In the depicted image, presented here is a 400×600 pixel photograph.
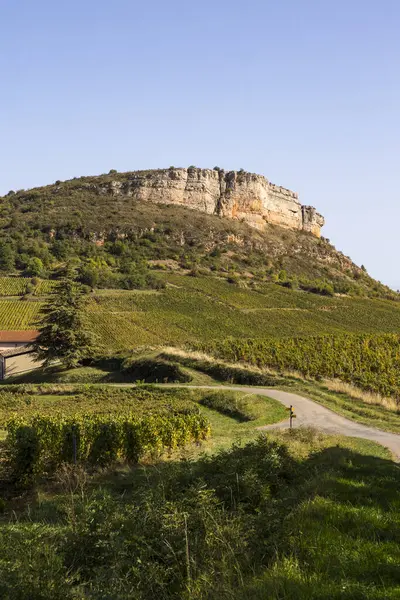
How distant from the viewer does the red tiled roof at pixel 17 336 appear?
169 feet

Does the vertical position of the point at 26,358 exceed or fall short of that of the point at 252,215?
it falls short

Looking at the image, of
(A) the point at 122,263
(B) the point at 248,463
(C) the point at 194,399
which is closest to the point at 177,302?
(A) the point at 122,263

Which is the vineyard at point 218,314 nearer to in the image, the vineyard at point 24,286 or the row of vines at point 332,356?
the vineyard at point 24,286

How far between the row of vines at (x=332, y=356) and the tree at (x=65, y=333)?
10044 millimetres

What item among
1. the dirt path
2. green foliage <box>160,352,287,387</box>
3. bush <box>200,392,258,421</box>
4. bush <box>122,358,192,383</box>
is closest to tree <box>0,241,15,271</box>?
bush <box>122,358,192,383</box>

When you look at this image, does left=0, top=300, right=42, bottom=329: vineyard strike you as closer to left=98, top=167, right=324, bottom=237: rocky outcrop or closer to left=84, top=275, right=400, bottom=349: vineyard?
left=84, top=275, right=400, bottom=349: vineyard

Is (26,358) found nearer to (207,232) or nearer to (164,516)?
(164,516)

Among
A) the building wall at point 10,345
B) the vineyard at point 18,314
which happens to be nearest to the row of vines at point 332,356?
the building wall at point 10,345

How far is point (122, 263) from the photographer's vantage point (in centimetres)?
8681

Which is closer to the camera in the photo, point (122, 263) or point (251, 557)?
point (251, 557)

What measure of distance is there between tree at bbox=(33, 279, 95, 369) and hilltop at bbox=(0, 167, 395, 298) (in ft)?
90.4

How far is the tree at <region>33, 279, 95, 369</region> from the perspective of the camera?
4291 centimetres

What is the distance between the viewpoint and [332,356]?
121 ft

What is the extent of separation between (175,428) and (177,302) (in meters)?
51.6
